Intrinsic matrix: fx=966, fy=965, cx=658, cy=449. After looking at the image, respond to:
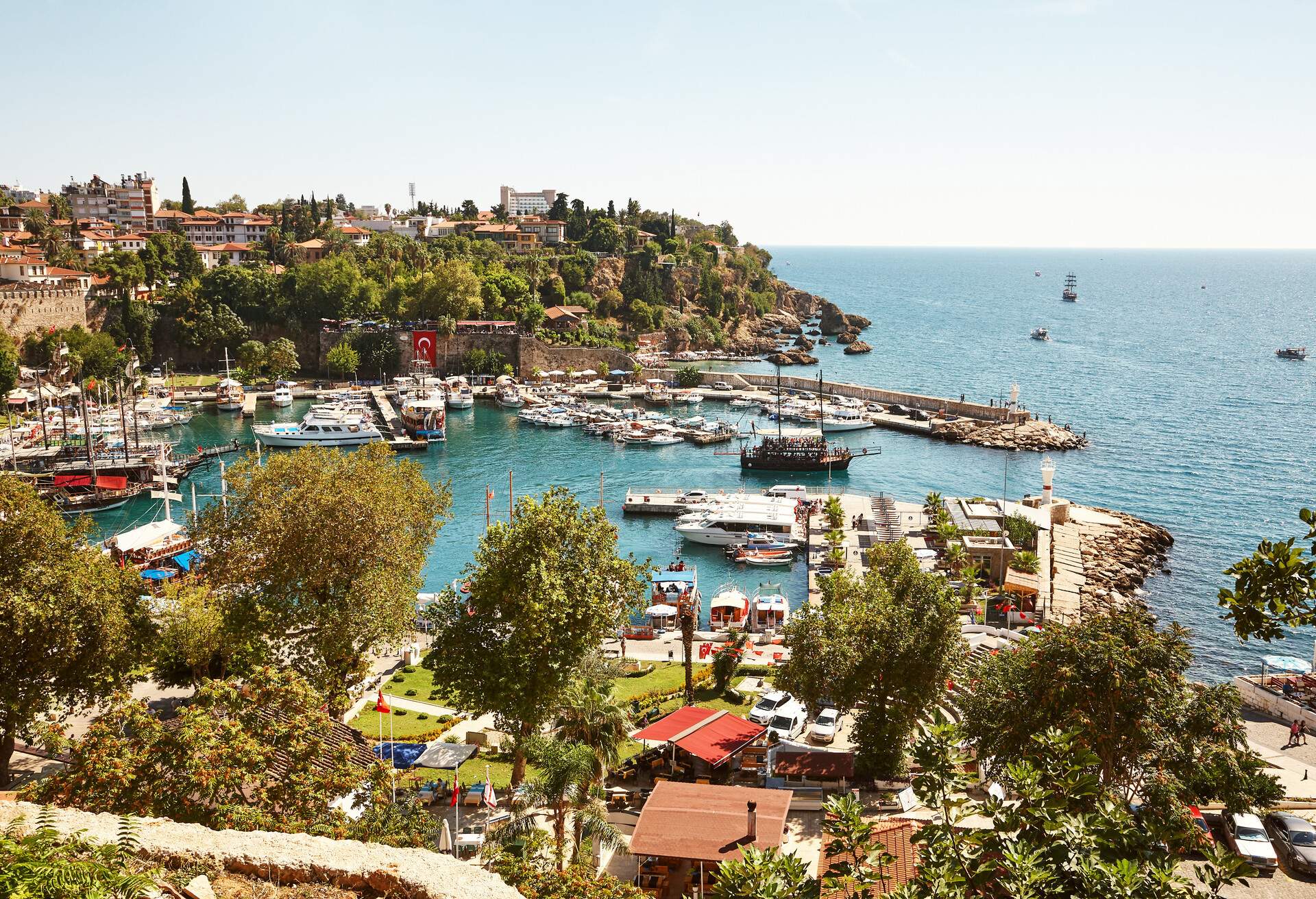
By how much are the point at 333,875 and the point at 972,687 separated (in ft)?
45.7

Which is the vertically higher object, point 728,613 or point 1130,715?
point 1130,715

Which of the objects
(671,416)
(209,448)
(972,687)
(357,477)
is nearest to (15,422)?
(209,448)

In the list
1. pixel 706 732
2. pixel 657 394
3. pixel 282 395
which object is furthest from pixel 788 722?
pixel 282 395

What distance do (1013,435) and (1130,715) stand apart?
179 ft

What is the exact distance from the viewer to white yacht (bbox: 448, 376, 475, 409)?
7712 centimetres

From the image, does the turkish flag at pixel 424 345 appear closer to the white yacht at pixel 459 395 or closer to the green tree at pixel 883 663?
the white yacht at pixel 459 395

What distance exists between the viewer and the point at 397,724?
23.2 meters

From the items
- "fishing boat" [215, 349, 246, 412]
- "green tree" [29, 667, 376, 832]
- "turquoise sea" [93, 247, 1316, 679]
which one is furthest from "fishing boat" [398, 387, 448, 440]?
"green tree" [29, 667, 376, 832]

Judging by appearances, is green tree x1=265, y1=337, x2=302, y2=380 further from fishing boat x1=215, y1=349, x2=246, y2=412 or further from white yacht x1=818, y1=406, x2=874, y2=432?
white yacht x1=818, y1=406, x2=874, y2=432

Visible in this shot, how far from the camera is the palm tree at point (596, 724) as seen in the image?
17.4m

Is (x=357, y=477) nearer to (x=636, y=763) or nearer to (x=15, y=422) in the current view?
(x=636, y=763)

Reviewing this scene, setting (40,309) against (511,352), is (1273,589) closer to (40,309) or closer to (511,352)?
(511,352)

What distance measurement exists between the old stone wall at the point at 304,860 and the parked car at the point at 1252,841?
45.2ft

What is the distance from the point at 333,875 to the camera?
32.2 ft
